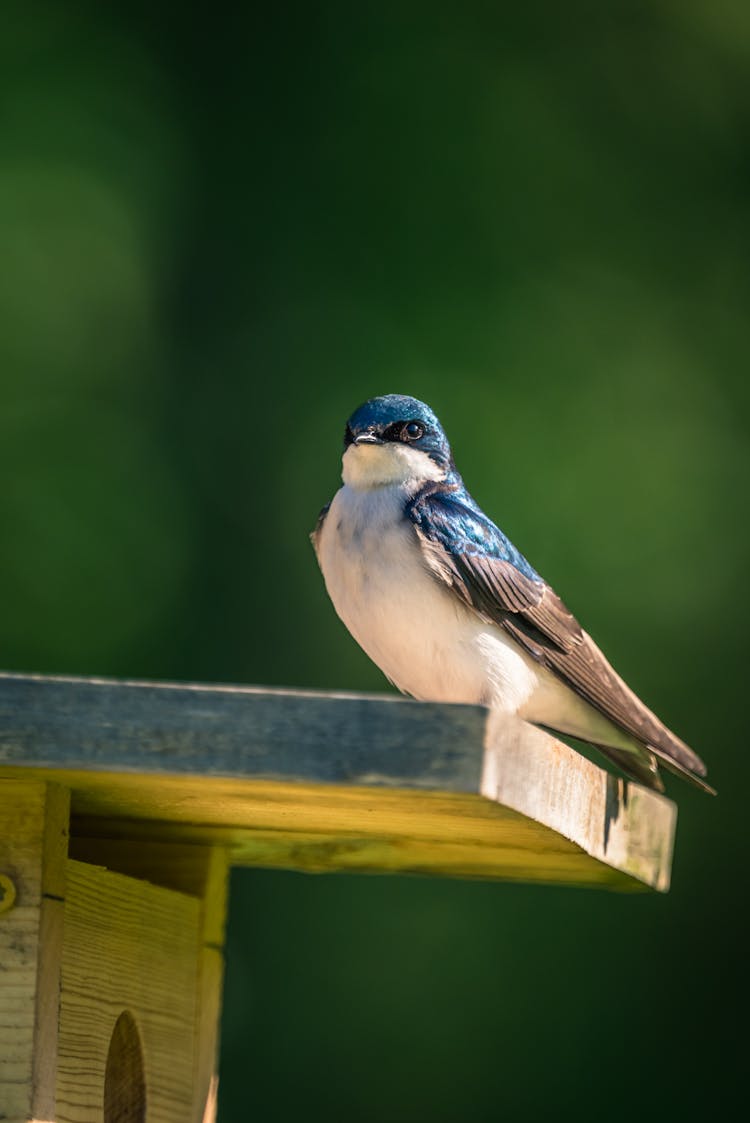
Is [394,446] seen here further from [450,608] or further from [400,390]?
[400,390]

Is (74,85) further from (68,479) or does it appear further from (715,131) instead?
(715,131)

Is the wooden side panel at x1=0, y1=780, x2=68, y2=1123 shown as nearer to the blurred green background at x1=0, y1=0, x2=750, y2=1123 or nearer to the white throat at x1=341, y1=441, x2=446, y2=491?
the white throat at x1=341, y1=441, x2=446, y2=491

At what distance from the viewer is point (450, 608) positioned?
2.73 meters

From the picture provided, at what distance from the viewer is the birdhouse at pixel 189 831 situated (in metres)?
1.89

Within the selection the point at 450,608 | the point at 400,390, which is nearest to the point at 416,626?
the point at 450,608

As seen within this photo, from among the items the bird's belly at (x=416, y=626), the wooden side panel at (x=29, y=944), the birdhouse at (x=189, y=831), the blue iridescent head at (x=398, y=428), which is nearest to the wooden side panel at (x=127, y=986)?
the birdhouse at (x=189, y=831)

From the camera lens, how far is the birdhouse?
189 centimetres

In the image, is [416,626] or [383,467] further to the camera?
[383,467]

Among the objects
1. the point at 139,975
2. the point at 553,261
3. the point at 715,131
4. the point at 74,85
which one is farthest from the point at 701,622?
the point at 139,975

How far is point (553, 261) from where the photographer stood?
629cm

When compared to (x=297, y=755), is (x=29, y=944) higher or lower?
lower

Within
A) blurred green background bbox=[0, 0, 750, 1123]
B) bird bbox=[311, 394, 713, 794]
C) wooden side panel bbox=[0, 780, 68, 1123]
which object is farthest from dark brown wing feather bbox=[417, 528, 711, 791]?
blurred green background bbox=[0, 0, 750, 1123]

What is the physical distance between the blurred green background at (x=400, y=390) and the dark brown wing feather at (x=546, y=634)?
2715 millimetres

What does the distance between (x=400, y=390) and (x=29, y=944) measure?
12.5ft
